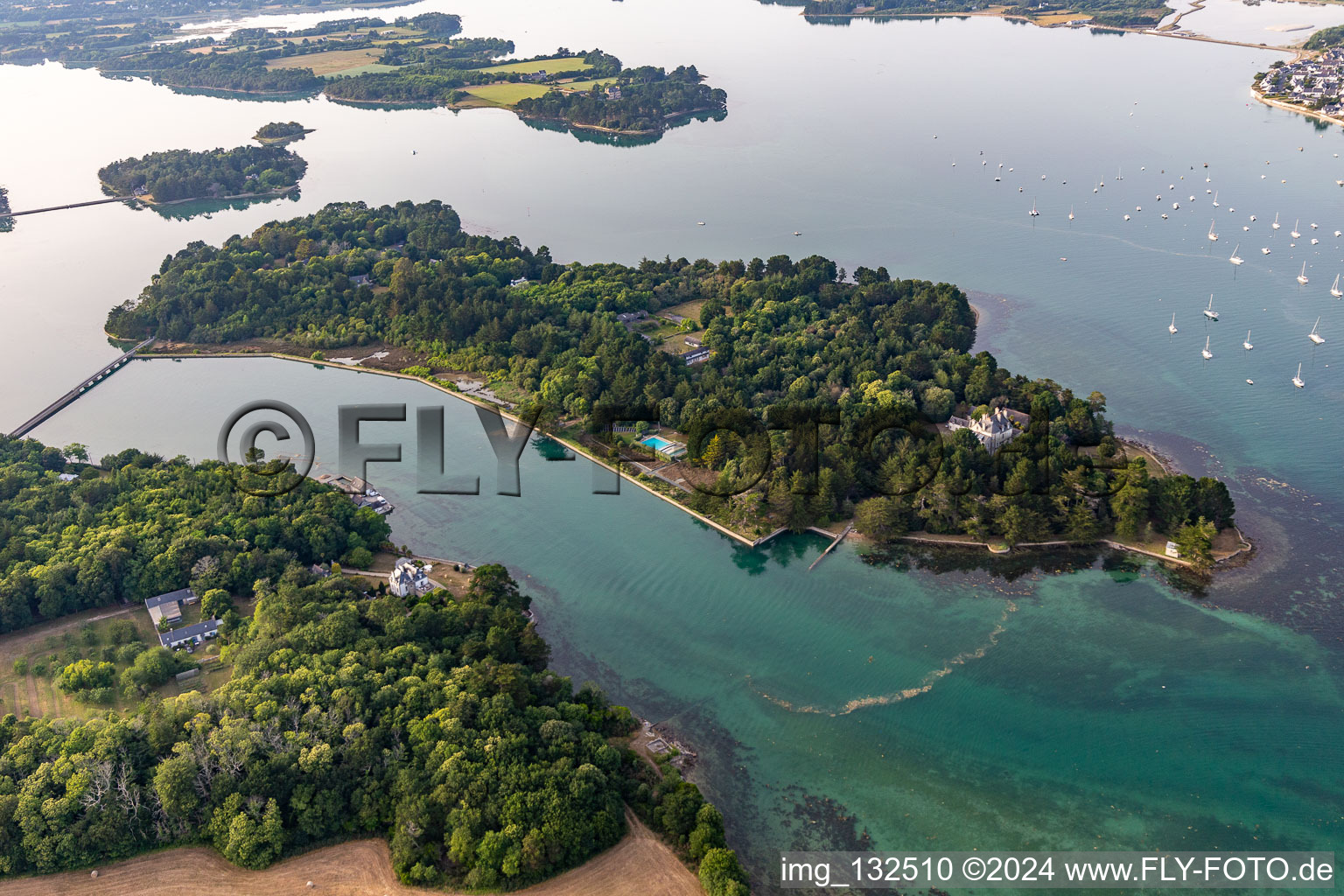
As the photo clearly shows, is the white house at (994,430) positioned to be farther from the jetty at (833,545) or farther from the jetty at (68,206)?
the jetty at (68,206)

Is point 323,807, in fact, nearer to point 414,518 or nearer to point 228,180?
point 414,518

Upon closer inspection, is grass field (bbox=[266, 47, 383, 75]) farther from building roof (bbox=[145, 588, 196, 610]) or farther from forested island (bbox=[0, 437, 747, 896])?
forested island (bbox=[0, 437, 747, 896])

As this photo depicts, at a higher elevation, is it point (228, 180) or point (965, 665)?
point (228, 180)

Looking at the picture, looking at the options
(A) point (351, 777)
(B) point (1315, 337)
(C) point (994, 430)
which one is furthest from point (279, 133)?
(B) point (1315, 337)

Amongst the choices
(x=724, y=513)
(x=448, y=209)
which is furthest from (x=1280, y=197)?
(x=448, y=209)

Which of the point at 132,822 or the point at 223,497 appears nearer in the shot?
the point at 132,822

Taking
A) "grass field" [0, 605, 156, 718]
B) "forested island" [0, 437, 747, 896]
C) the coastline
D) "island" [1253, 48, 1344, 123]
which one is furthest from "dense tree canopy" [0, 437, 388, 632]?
"island" [1253, 48, 1344, 123]

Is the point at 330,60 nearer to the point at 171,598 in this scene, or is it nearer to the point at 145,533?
the point at 145,533

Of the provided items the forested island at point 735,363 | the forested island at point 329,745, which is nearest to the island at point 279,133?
the forested island at point 735,363
